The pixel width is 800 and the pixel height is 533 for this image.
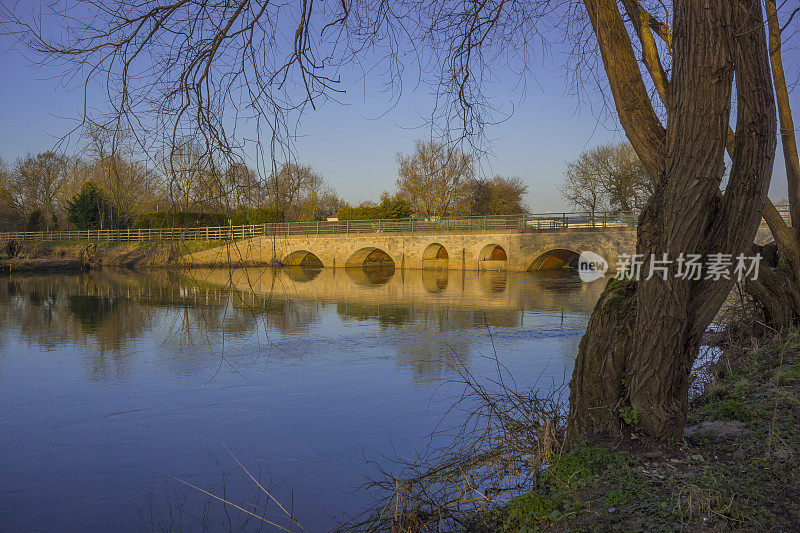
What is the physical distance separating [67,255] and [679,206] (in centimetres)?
3446

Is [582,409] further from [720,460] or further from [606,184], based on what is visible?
[606,184]

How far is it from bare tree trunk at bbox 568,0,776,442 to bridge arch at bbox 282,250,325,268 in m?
30.9

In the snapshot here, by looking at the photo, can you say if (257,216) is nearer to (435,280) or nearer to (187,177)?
(187,177)

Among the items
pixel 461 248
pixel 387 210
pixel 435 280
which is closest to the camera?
pixel 435 280

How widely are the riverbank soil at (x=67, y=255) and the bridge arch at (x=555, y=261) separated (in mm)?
15183

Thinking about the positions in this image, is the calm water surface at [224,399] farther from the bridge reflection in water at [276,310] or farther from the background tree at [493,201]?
the background tree at [493,201]

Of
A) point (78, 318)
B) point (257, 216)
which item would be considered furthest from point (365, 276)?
point (257, 216)

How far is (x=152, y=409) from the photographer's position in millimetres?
6488

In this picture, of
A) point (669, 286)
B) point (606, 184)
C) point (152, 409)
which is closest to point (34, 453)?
point (152, 409)

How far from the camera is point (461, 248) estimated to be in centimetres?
2944

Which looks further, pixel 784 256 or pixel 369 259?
pixel 369 259

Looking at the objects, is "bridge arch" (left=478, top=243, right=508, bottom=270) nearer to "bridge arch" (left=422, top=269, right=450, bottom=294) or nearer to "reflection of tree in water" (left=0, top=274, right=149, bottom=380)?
"bridge arch" (left=422, top=269, right=450, bottom=294)

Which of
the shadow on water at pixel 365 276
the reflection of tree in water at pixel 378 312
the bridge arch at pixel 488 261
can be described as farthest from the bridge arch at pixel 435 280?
the reflection of tree in water at pixel 378 312

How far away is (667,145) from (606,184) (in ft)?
93.7
